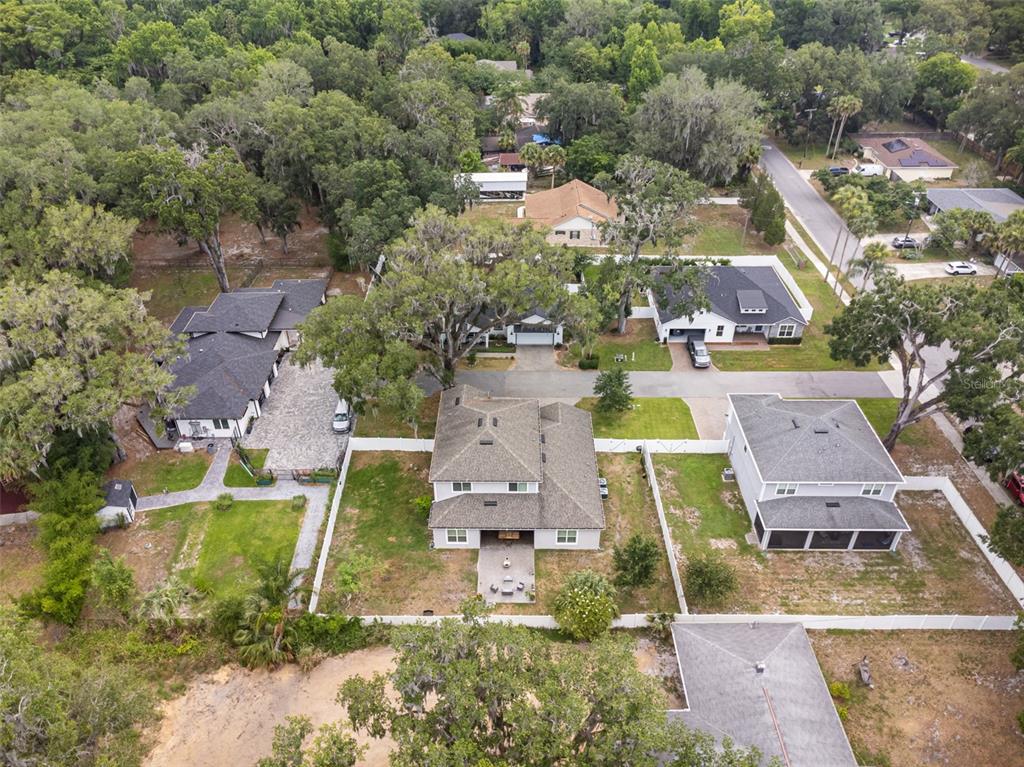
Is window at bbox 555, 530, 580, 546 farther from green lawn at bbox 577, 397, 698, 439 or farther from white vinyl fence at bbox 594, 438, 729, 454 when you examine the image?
green lawn at bbox 577, 397, 698, 439

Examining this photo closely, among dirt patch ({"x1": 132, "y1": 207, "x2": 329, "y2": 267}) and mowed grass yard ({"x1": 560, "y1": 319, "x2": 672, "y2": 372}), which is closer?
mowed grass yard ({"x1": 560, "y1": 319, "x2": 672, "y2": 372})

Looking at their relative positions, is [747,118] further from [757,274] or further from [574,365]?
[574,365]

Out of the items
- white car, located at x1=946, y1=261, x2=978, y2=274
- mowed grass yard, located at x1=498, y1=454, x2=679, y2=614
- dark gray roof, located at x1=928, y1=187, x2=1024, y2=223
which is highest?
dark gray roof, located at x1=928, y1=187, x2=1024, y2=223

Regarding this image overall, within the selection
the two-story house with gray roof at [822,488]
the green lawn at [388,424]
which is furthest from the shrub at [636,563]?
the green lawn at [388,424]

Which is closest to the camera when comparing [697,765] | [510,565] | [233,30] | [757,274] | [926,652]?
[697,765]

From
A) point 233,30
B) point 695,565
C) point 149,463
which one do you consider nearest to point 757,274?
point 695,565

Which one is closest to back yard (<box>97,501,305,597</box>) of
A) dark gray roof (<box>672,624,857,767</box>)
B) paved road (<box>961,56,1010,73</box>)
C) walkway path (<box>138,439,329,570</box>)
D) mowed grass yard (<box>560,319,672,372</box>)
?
walkway path (<box>138,439,329,570</box>)
